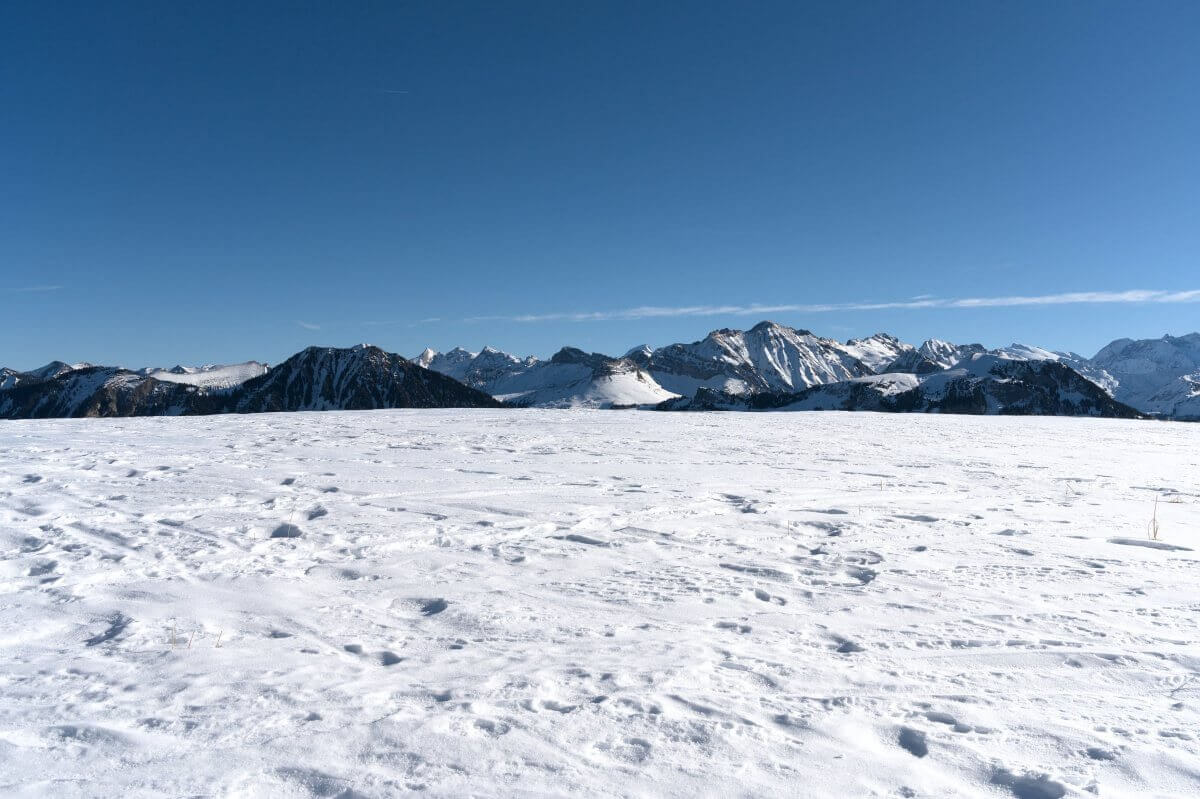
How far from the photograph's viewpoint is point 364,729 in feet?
11.7

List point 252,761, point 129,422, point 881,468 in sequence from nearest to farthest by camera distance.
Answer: point 252,761
point 881,468
point 129,422

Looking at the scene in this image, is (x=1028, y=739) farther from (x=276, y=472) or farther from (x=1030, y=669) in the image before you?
(x=276, y=472)

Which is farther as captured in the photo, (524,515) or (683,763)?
(524,515)

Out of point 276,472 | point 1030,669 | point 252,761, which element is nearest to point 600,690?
point 252,761

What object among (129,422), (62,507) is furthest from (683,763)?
(129,422)

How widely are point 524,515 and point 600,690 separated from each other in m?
5.00

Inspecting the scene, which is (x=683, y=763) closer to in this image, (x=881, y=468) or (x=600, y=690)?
(x=600, y=690)

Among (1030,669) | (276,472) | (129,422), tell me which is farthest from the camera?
(129,422)

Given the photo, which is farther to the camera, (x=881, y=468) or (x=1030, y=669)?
(x=881, y=468)

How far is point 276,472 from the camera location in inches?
468

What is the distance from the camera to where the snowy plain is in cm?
329

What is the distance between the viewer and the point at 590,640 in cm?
486

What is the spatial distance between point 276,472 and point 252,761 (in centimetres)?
964

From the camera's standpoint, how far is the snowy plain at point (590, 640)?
329 cm
